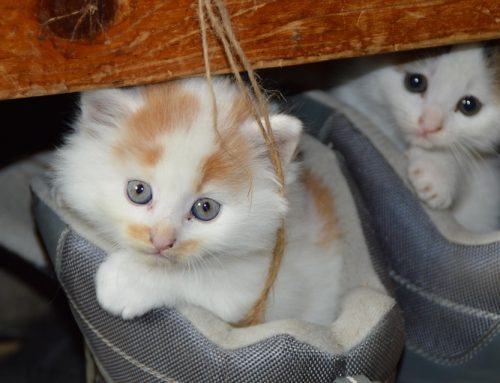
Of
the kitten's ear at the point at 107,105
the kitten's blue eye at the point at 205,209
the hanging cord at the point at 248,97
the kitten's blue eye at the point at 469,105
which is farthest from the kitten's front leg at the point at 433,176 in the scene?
the kitten's ear at the point at 107,105

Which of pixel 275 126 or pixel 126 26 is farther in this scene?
pixel 275 126

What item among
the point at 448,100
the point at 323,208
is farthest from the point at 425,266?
the point at 448,100

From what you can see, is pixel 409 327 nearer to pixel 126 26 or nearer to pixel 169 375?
pixel 169 375

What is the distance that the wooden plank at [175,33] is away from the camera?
1.12 metres

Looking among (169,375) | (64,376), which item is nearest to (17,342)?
(64,376)

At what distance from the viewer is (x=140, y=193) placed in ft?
4.16

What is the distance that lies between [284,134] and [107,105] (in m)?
0.31

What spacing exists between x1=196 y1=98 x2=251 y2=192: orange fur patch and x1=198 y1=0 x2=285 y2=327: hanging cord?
0.04m

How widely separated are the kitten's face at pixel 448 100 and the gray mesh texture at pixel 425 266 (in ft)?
0.39

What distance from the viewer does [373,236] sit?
1.68m

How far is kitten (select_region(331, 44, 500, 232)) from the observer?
1683 mm

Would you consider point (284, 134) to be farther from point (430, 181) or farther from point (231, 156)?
point (430, 181)

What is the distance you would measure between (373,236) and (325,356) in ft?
1.46

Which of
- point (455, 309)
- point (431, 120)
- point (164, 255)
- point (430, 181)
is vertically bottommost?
point (455, 309)
